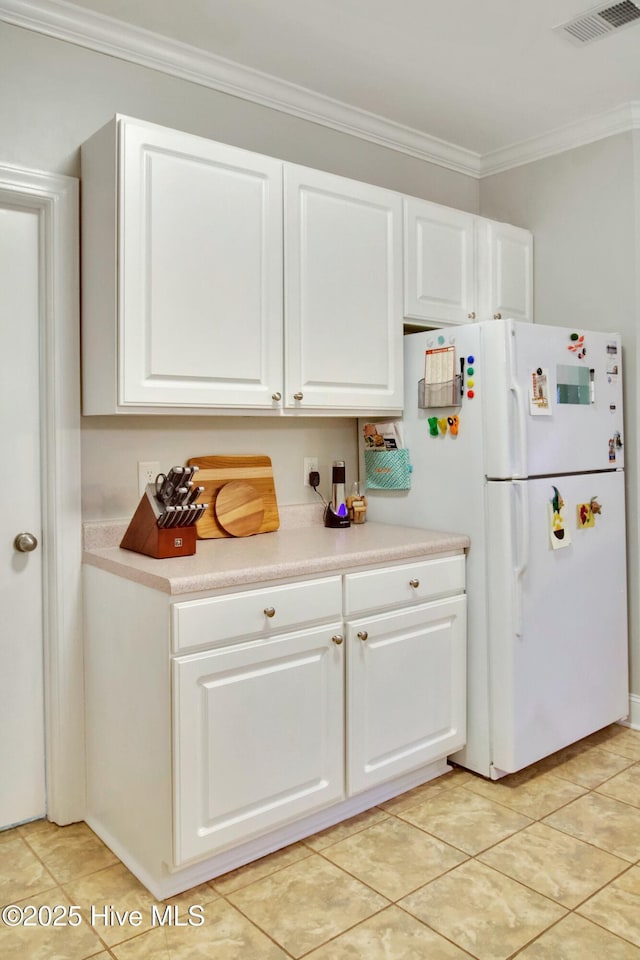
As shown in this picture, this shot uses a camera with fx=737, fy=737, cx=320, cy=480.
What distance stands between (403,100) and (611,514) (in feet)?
6.07

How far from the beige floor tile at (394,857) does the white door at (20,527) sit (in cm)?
101

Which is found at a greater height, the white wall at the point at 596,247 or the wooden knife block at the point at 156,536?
the white wall at the point at 596,247

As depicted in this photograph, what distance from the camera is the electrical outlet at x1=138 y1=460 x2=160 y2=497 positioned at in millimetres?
2492

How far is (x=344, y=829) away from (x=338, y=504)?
3.79 ft

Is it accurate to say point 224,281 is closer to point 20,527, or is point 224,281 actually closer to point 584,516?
point 20,527

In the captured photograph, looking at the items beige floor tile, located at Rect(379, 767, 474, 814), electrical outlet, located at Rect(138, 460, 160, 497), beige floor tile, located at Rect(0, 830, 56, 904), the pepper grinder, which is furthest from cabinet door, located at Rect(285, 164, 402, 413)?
beige floor tile, located at Rect(0, 830, 56, 904)

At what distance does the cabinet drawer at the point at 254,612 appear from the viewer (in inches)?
75.7

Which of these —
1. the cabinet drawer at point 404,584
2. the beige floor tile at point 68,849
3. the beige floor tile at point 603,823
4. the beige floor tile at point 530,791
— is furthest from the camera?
the beige floor tile at point 530,791

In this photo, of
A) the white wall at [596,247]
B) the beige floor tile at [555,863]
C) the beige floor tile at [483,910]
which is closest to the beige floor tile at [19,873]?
the beige floor tile at [483,910]

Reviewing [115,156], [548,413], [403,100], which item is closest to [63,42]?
[115,156]

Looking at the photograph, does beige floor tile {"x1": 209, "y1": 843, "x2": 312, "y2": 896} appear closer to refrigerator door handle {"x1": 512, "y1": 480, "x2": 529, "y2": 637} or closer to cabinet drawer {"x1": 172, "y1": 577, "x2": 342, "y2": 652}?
cabinet drawer {"x1": 172, "y1": 577, "x2": 342, "y2": 652}

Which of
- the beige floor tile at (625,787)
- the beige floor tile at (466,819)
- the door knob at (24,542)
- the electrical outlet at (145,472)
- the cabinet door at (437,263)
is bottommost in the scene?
the beige floor tile at (466,819)

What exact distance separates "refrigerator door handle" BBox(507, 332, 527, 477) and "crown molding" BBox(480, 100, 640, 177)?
126 cm

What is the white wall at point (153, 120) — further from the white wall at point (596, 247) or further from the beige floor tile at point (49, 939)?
the beige floor tile at point (49, 939)
